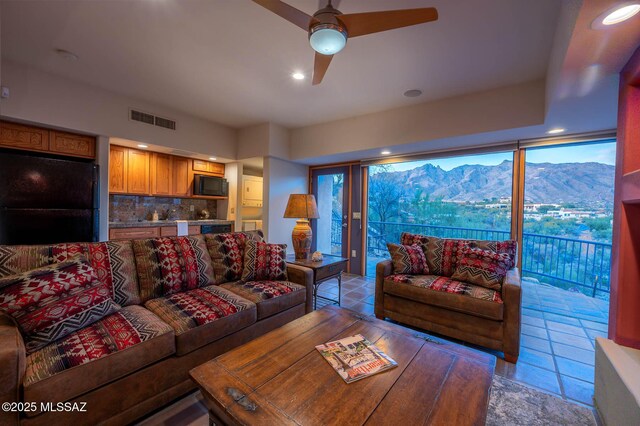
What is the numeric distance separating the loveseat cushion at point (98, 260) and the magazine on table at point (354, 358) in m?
1.51

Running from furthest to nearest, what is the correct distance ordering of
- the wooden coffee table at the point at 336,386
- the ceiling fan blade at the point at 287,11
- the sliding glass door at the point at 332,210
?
the sliding glass door at the point at 332,210 → the ceiling fan blade at the point at 287,11 → the wooden coffee table at the point at 336,386

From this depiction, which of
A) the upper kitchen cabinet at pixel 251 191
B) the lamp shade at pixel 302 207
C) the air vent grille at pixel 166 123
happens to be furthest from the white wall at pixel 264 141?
the lamp shade at pixel 302 207

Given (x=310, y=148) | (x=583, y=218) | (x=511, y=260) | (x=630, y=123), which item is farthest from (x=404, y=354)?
(x=310, y=148)

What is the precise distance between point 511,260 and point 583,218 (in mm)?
1513

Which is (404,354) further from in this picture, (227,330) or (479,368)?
(227,330)

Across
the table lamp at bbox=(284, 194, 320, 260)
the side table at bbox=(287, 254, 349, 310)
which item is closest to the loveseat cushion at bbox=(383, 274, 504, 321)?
the side table at bbox=(287, 254, 349, 310)

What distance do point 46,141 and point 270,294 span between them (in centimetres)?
331

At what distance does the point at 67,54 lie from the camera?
2.56 m

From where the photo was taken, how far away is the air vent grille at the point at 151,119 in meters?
3.66

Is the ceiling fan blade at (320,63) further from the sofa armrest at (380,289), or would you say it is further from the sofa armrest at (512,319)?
the sofa armrest at (512,319)

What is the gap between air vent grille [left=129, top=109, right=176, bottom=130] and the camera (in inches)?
144

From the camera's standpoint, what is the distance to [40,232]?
2.88 metres

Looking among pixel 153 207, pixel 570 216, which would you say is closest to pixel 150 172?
pixel 153 207

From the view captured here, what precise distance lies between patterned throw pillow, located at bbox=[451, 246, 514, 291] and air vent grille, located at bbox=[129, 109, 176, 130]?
435cm
